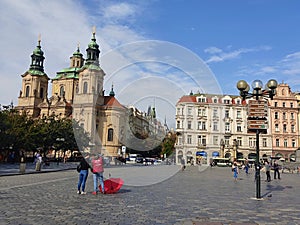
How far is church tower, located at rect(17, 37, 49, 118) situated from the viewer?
94.7m

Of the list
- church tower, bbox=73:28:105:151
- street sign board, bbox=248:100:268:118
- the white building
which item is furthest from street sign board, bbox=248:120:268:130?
church tower, bbox=73:28:105:151

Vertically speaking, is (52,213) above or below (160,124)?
→ below

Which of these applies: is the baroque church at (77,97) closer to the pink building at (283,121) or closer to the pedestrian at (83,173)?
the pink building at (283,121)

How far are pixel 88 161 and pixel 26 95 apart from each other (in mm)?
89556

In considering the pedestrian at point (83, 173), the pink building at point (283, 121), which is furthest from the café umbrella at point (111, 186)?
the pink building at point (283, 121)

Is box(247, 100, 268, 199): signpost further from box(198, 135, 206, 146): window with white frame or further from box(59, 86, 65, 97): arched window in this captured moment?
box(59, 86, 65, 97): arched window

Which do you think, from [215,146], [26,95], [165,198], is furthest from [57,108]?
[165,198]

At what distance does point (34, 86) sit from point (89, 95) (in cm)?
2179

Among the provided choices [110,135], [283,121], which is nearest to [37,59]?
[110,135]

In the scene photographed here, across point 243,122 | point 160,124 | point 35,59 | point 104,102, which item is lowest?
point 160,124

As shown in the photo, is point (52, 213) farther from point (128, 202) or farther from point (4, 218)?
point (128, 202)

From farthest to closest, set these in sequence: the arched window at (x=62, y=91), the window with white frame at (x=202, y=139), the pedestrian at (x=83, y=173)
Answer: the arched window at (x=62, y=91) → the window with white frame at (x=202, y=139) → the pedestrian at (x=83, y=173)

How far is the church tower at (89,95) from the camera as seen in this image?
76812 millimetres

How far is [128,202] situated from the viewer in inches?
466
